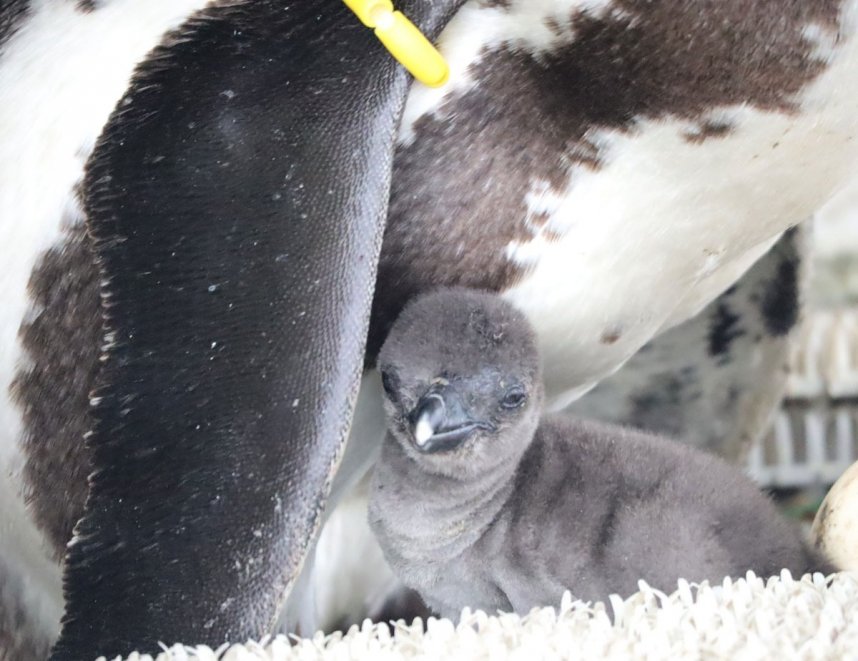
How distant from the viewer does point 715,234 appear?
3.78 feet

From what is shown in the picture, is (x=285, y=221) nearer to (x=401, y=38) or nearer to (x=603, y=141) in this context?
(x=401, y=38)

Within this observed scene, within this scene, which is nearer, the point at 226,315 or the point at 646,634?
the point at 646,634

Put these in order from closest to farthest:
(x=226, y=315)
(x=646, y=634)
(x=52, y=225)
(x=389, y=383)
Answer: (x=646, y=634)
(x=226, y=315)
(x=389, y=383)
(x=52, y=225)

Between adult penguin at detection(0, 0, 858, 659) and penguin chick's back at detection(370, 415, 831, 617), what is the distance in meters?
0.14

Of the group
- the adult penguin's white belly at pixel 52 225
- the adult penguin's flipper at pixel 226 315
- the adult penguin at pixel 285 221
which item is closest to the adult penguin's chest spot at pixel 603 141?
the adult penguin at pixel 285 221

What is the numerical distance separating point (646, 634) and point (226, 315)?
33cm

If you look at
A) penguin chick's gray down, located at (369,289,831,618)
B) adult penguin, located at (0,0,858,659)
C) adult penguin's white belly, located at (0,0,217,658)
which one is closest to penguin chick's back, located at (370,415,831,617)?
penguin chick's gray down, located at (369,289,831,618)

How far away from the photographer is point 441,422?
3.13 feet

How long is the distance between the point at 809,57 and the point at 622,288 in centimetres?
26

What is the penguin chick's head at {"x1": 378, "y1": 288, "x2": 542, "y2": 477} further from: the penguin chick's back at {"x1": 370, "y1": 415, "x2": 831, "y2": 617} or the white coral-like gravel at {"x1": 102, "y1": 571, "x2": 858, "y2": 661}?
the white coral-like gravel at {"x1": 102, "y1": 571, "x2": 858, "y2": 661}

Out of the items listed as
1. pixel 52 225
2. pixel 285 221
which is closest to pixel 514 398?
pixel 285 221

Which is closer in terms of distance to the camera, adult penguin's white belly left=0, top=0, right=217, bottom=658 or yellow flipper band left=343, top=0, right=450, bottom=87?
yellow flipper band left=343, top=0, right=450, bottom=87

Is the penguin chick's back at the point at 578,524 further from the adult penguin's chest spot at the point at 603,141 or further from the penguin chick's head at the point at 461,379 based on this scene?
the adult penguin's chest spot at the point at 603,141

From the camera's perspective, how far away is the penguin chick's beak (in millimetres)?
946
